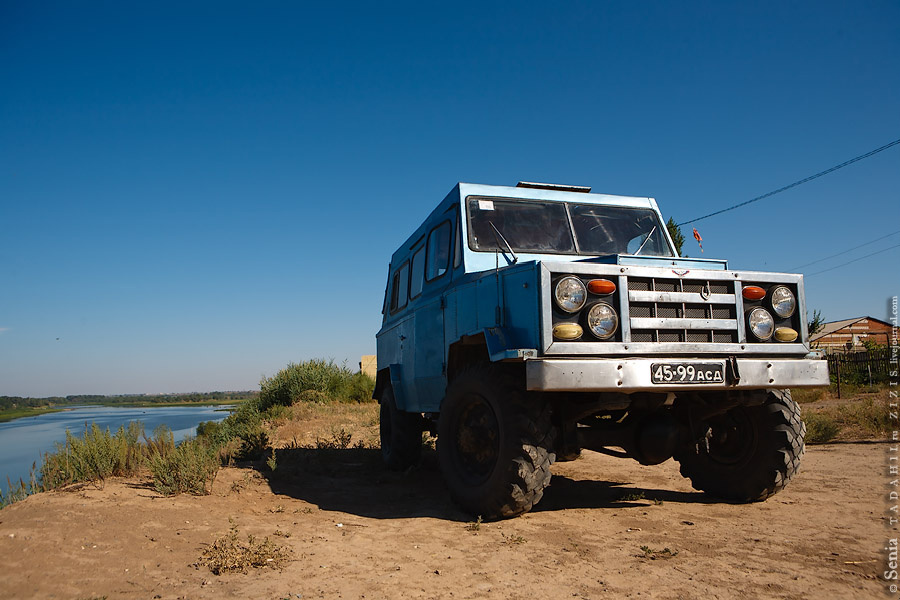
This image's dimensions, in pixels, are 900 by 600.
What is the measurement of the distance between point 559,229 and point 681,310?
1766mm

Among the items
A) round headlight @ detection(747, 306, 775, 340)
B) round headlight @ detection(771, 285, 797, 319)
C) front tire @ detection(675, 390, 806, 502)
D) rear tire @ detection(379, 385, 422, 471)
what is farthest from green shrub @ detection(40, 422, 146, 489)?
round headlight @ detection(771, 285, 797, 319)

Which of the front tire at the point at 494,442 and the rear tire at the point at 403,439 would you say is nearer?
the front tire at the point at 494,442

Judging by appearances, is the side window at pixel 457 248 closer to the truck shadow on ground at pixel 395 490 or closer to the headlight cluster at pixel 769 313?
the truck shadow on ground at pixel 395 490

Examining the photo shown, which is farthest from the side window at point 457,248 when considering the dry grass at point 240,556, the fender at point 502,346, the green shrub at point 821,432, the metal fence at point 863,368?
the metal fence at point 863,368

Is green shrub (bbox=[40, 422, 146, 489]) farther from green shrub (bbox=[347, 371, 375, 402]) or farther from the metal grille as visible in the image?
green shrub (bbox=[347, 371, 375, 402])

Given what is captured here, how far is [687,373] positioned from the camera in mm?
4145

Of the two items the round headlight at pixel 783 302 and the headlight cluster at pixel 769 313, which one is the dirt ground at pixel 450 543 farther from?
the round headlight at pixel 783 302

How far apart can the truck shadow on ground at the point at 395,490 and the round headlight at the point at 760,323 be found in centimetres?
172

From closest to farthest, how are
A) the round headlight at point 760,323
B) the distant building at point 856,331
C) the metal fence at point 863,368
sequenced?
the round headlight at point 760,323
the metal fence at point 863,368
the distant building at point 856,331

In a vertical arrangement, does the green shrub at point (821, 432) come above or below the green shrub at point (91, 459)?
below

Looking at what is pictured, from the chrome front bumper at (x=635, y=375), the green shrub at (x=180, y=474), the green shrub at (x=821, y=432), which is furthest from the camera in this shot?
the green shrub at (x=821, y=432)

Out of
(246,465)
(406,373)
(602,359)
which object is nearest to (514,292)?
(602,359)

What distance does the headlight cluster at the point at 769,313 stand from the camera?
4.53 metres

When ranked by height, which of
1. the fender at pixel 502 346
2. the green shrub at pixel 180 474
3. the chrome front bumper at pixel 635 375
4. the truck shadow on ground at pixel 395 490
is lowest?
the truck shadow on ground at pixel 395 490
